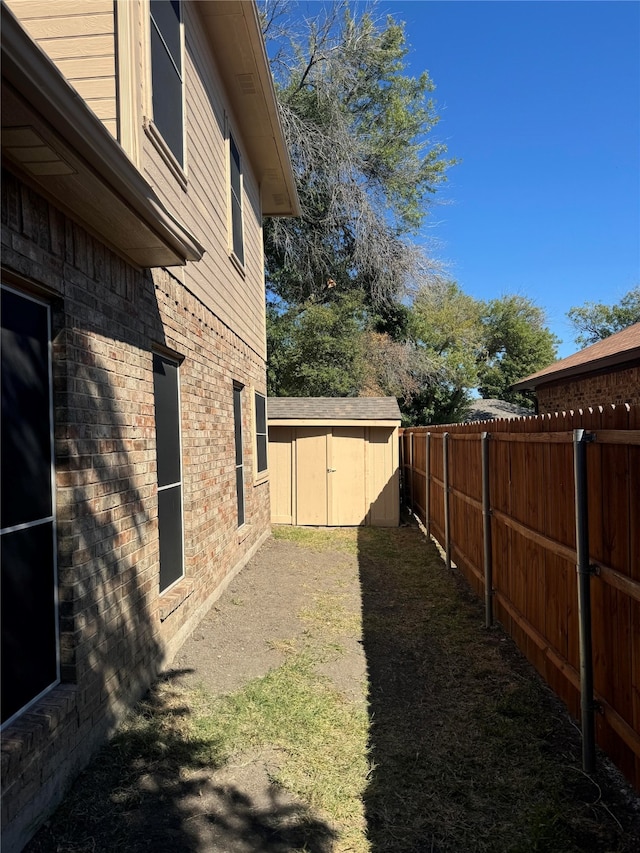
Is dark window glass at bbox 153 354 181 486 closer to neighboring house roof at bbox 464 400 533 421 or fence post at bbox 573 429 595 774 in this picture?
fence post at bbox 573 429 595 774

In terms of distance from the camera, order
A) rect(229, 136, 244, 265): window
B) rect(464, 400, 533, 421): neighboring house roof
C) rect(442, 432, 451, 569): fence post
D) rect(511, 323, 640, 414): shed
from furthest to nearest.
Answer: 1. rect(464, 400, 533, 421): neighboring house roof
2. rect(511, 323, 640, 414): shed
3. rect(442, 432, 451, 569): fence post
4. rect(229, 136, 244, 265): window

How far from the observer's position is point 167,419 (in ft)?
15.5

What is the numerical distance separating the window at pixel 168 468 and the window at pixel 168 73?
1913mm

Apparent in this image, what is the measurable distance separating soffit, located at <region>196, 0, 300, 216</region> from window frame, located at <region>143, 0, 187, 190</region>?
101 cm

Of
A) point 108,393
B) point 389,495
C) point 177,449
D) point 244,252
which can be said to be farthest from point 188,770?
point 389,495

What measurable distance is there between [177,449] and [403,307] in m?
18.3

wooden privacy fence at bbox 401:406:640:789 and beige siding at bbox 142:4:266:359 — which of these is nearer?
wooden privacy fence at bbox 401:406:640:789

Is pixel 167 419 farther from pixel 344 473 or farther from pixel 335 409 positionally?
pixel 335 409

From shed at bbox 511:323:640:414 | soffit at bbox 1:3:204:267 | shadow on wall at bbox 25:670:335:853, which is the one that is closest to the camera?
soffit at bbox 1:3:204:267

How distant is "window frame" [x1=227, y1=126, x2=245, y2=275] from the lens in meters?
7.20

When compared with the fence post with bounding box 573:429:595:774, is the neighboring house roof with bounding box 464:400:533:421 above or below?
above

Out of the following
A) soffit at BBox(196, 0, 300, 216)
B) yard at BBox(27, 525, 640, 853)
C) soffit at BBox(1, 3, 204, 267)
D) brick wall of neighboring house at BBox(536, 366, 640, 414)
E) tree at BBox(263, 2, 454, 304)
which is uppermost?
tree at BBox(263, 2, 454, 304)

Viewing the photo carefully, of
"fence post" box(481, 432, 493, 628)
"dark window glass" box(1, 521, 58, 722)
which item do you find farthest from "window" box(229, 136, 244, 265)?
"dark window glass" box(1, 521, 58, 722)

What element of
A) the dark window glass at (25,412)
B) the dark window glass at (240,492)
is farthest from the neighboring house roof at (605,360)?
the dark window glass at (25,412)
